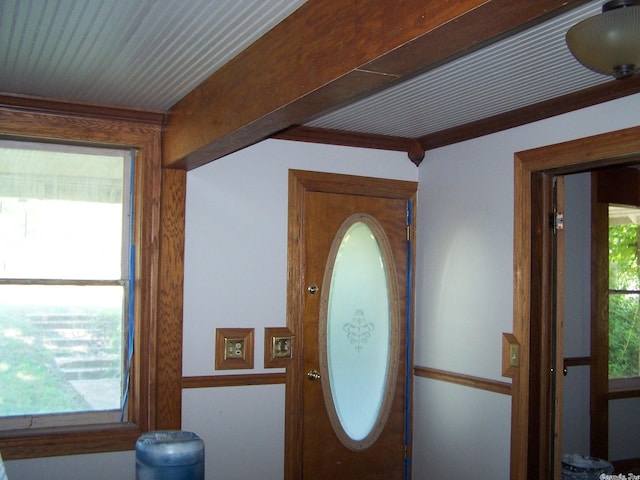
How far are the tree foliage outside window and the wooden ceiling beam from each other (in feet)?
12.2

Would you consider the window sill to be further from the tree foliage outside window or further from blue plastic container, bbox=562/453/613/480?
the tree foliage outside window

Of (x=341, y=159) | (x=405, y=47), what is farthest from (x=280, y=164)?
(x=405, y=47)

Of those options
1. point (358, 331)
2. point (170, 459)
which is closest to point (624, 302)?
point (358, 331)

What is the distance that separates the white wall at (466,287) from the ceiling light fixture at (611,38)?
1.14 meters

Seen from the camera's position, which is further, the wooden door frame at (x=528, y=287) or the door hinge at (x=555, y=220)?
the door hinge at (x=555, y=220)

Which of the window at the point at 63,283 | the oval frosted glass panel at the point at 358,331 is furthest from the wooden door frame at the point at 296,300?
the window at the point at 63,283

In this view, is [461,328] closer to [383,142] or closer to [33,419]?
[383,142]

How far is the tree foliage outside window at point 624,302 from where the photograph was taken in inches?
222

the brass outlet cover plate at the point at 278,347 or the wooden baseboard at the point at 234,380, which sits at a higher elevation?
the brass outlet cover plate at the point at 278,347

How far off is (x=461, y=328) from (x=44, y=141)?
2606 millimetres

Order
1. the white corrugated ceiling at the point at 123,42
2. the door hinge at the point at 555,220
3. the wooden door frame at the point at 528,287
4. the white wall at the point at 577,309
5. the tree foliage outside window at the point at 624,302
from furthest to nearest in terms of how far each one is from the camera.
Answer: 1. the tree foliage outside window at the point at 624,302
2. the white wall at the point at 577,309
3. the door hinge at the point at 555,220
4. the wooden door frame at the point at 528,287
5. the white corrugated ceiling at the point at 123,42

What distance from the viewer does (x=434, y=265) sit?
457 cm

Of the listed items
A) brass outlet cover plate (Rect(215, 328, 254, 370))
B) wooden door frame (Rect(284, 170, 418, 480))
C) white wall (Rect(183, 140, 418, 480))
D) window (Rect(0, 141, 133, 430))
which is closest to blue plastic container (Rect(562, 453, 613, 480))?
wooden door frame (Rect(284, 170, 418, 480))

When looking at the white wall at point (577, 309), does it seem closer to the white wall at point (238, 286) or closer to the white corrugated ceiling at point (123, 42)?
the white wall at point (238, 286)
